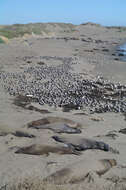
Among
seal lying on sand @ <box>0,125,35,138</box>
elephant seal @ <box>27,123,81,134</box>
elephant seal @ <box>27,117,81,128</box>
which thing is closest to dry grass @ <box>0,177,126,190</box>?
seal lying on sand @ <box>0,125,35,138</box>

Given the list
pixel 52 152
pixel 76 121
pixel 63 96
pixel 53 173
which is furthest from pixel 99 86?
pixel 53 173

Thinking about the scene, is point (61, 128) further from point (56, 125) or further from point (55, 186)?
point (55, 186)

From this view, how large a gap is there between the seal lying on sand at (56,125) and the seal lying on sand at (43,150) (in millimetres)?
1225

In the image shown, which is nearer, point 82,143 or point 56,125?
point 82,143

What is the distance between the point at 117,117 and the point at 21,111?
3.33 meters

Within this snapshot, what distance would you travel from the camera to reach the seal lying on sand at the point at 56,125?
23.0 feet

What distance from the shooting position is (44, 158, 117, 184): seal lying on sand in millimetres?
4482

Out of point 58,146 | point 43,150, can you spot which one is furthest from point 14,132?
point 58,146

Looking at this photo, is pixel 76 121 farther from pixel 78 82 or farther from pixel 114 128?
pixel 78 82

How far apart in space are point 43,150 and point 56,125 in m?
1.62

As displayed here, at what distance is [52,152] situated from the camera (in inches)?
222

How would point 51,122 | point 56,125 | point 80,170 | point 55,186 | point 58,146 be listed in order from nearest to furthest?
point 55,186
point 80,170
point 58,146
point 56,125
point 51,122

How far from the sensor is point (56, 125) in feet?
23.5

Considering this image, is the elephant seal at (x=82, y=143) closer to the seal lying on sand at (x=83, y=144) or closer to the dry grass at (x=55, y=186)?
the seal lying on sand at (x=83, y=144)
